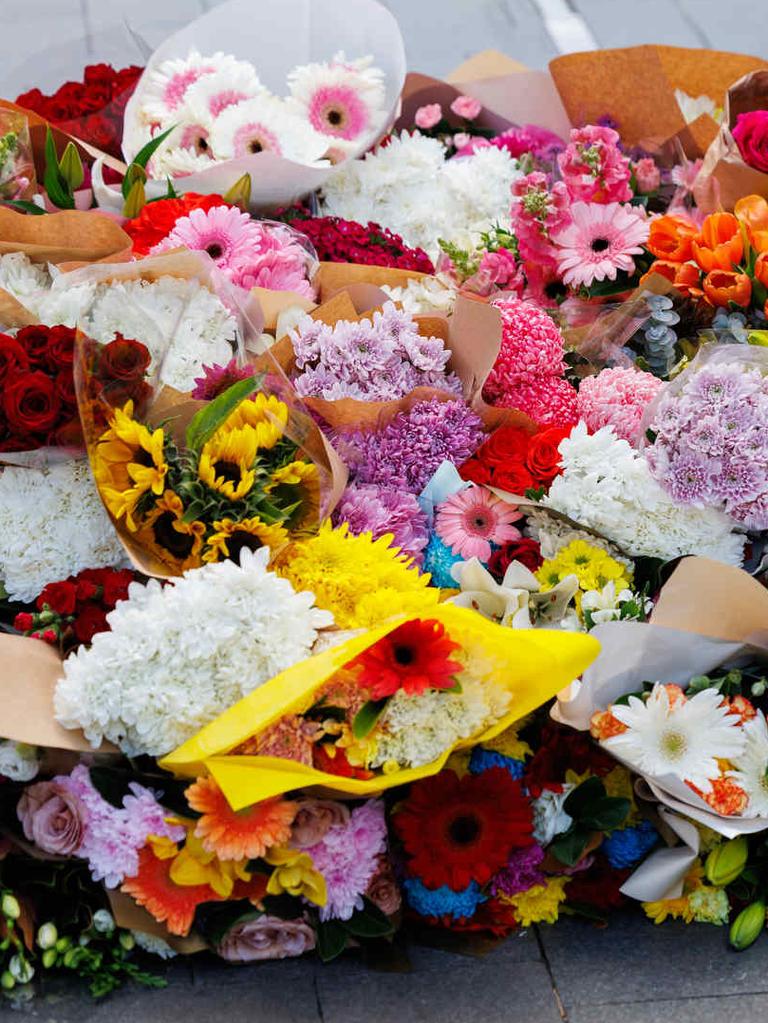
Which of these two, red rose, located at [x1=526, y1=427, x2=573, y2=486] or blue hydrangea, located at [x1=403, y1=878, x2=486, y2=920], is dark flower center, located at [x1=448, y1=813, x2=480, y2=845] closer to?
blue hydrangea, located at [x1=403, y1=878, x2=486, y2=920]

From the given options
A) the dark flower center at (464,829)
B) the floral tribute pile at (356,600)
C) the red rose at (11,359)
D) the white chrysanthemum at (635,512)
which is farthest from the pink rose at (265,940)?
the red rose at (11,359)

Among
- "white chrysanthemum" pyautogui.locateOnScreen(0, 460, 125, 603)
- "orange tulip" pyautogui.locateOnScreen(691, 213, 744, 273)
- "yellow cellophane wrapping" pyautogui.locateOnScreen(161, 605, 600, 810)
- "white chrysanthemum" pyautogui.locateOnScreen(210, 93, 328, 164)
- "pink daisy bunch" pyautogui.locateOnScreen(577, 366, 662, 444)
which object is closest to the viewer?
"yellow cellophane wrapping" pyautogui.locateOnScreen(161, 605, 600, 810)

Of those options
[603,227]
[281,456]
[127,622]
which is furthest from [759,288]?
[127,622]

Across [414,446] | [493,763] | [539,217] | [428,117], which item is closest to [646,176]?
[539,217]

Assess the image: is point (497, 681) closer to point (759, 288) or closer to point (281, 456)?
point (281, 456)

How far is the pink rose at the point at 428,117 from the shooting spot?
10.4 feet

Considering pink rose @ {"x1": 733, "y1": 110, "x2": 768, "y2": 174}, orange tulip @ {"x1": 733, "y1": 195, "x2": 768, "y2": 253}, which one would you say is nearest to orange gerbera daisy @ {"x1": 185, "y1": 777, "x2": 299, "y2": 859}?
orange tulip @ {"x1": 733, "y1": 195, "x2": 768, "y2": 253}

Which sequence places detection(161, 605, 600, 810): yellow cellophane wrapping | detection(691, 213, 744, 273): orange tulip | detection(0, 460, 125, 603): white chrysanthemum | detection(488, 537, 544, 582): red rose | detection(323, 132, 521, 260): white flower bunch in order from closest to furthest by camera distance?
1. detection(161, 605, 600, 810): yellow cellophane wrapping
2. detection(0, 460, 125, 603): white chrysanthemum
3. detection(488, 537, 544, 582): red rose
4. detection(691, 213, 744, 273): orange tulip
5. detection(323, 132, 521, 260): white flower bunch

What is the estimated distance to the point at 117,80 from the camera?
3.04 metres

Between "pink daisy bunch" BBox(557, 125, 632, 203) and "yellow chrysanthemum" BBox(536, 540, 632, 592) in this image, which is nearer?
"yellow chrysanthemum" BBox(536, 540, 632, 592)

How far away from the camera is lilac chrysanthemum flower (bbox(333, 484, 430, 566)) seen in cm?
198

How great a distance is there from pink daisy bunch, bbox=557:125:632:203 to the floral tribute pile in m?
0.25

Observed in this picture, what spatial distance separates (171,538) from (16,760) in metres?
0.36

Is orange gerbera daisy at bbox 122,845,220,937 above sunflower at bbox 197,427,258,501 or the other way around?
the other way around
